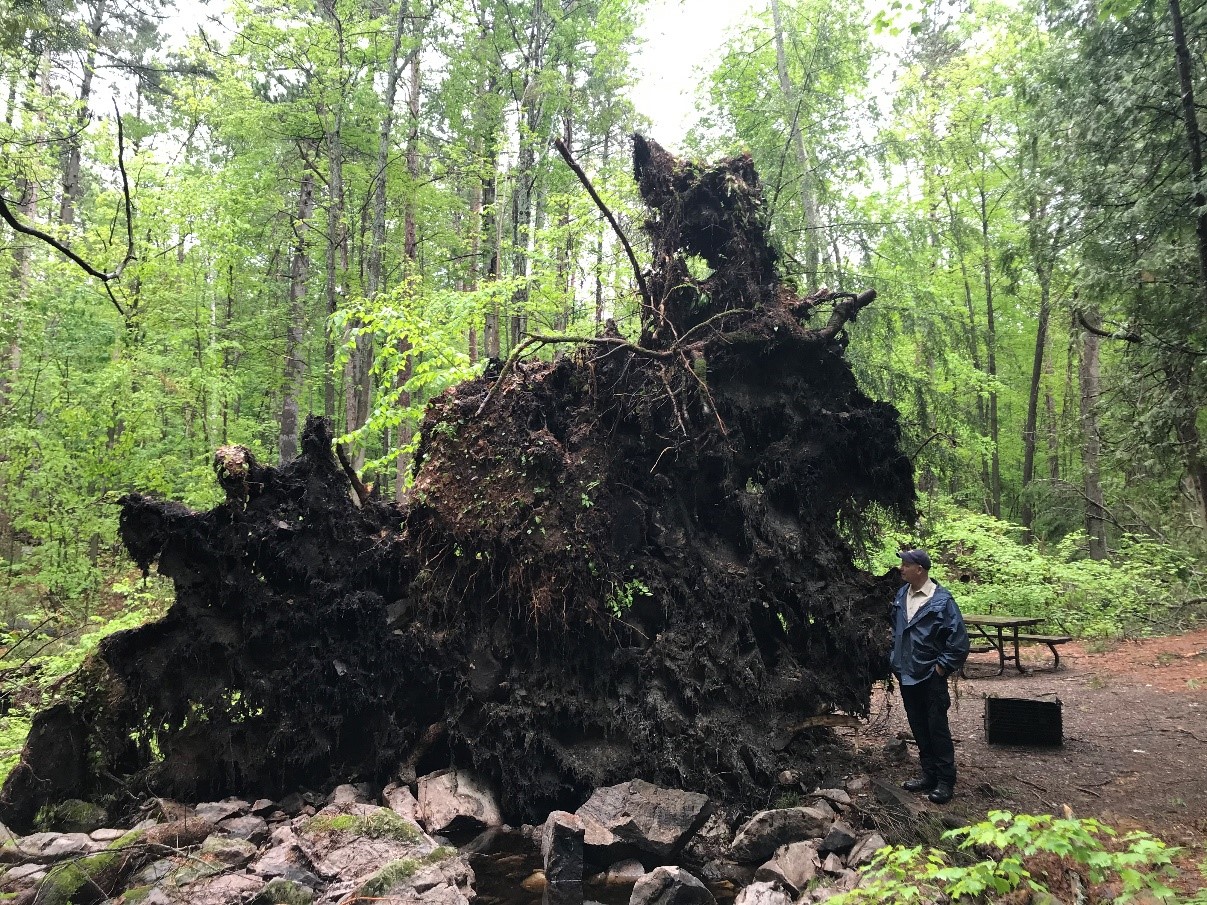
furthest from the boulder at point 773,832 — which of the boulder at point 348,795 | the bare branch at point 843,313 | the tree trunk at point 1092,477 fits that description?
the tree trunk at point 1092,477

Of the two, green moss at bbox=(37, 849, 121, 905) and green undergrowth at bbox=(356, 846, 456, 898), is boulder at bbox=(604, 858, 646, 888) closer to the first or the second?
green undergrowth at bbox=(356, 846, 456, 898)

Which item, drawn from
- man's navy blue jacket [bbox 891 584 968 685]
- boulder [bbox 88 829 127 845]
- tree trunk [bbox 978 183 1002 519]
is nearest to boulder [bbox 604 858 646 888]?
man's navy blue jacket [bbox 891 584 968 685]

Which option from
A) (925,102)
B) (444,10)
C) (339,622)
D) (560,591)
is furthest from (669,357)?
(925,102)

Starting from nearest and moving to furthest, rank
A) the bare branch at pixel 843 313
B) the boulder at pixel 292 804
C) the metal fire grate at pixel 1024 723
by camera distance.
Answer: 1. the boulder at pixel 292 804
2. the metal fire grate at pixel 1024 723
3. the bare branch at pixel 843 313

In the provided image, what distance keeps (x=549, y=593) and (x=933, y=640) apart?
320 cm

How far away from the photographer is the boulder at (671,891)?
174 inches

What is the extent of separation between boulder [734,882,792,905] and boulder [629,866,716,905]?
0.20 meters

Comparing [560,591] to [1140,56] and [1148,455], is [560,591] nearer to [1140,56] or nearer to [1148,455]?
[1148,455]

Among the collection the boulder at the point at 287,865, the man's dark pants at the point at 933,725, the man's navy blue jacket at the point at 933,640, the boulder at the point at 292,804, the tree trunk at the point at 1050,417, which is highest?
the tree trunk at the point at 1050,417

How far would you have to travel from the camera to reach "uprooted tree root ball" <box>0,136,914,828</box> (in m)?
6.05

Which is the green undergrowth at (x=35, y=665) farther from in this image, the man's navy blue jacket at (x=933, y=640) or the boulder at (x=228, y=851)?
the man's navy blue jacket at (x=933, y=640)

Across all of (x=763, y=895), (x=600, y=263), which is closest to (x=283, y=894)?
(x=763, y=895)

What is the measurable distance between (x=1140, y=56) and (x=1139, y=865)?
7996 mm

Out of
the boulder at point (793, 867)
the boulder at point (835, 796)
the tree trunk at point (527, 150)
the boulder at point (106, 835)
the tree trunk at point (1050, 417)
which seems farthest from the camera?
the tree trunk at point (1050, 417)
